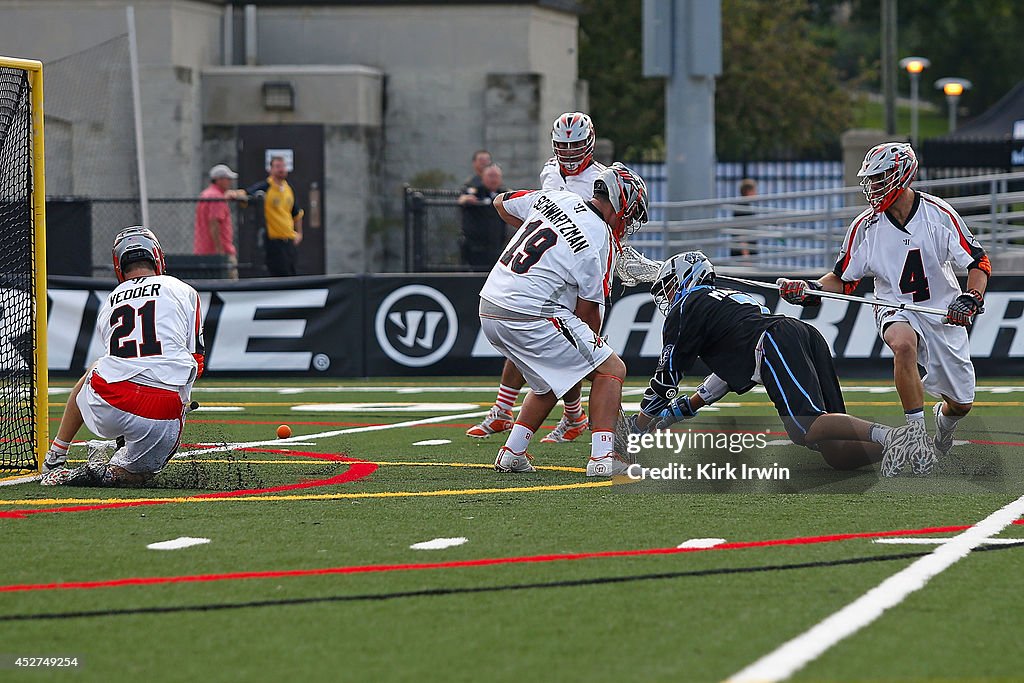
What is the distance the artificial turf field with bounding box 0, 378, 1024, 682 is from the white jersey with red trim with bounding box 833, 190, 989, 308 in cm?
105

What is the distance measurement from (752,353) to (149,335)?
3205 millimetres

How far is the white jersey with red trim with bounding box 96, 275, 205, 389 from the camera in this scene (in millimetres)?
8711

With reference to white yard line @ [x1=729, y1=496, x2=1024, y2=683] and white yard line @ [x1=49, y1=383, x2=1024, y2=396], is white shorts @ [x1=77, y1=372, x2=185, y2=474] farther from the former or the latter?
white yard line @ [x1=49, y1=383, x2=1024, y2=396]

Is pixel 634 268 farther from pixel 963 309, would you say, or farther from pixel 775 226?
pixel 775 226

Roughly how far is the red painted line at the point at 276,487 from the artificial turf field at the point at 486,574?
3cm

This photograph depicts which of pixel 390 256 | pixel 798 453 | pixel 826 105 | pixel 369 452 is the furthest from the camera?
pixel 826 105

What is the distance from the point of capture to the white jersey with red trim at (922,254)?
9758 millimetres

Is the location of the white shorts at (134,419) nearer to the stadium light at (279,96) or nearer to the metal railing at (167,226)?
the metal railing at (167,226)

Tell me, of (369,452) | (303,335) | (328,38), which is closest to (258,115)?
(328,38)

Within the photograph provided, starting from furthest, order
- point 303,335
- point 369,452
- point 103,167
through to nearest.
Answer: point 103,167 < point 303,335 < point 369,452

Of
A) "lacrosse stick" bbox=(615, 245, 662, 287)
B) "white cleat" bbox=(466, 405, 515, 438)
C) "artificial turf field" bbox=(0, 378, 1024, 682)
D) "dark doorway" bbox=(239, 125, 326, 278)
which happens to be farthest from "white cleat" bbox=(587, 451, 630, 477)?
"dark doorway" bbox=(239, 125, 326, 278)

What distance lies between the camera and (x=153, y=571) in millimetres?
6488

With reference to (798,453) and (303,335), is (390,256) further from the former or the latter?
(798,453)

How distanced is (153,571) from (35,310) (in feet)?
11.5
